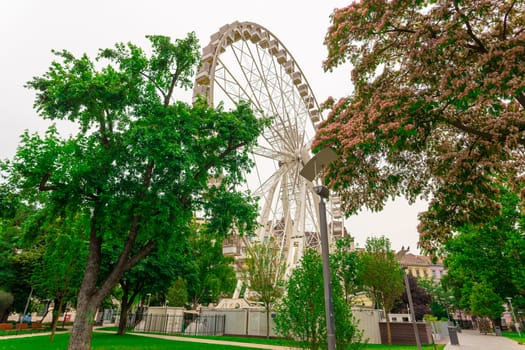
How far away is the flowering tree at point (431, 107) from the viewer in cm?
604

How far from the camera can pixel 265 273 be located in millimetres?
20562

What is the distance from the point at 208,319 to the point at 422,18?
912 inches

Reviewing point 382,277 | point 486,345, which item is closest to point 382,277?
point 382,277

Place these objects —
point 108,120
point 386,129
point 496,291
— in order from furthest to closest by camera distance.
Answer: point 496,291 → point 108,120 → point 386,129

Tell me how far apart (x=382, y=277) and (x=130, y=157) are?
54.4 feet

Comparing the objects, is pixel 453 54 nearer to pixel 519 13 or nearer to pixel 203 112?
pixel 519 13

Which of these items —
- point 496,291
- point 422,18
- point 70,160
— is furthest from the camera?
point 496,291

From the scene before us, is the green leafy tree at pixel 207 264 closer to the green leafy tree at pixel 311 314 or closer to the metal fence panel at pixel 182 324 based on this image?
the metal fence panel at pixel 182 324

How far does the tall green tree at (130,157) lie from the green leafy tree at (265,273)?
8427 millimetres

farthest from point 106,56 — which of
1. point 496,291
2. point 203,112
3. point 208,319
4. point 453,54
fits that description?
point 496,291

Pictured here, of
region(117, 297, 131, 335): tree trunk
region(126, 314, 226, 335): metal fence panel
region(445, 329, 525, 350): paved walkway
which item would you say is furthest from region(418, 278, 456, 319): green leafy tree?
region(117, 297, 131, 335): tree trunk

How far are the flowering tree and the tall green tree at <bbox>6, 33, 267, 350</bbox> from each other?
204 inches

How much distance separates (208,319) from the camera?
24.1m

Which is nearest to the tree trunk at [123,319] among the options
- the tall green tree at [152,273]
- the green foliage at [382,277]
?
the tall green tree at [152,273]
